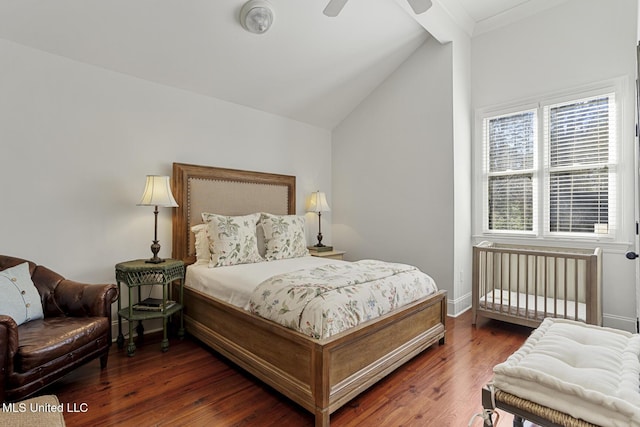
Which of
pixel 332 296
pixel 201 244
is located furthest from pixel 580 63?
pixel 201 244

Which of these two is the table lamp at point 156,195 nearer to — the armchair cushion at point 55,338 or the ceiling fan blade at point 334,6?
the armchair cushion at point 55,338

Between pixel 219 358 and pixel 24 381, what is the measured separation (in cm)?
120

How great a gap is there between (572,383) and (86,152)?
353 cm

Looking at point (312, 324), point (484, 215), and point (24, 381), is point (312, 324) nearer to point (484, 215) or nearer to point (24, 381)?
point (24, 381)

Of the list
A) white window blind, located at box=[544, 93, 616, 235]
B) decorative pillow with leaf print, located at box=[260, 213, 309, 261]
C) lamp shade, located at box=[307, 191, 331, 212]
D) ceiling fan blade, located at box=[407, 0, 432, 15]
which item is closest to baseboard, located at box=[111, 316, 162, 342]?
decorative pillow with leaf print, located at box=[260, 213, 309, 261]

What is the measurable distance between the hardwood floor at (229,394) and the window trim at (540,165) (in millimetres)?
1500

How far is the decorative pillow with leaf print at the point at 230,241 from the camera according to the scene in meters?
3.00

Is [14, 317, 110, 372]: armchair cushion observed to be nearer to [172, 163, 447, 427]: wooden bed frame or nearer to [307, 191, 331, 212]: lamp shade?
[172, 163, 447, 427]: wooden bed frame

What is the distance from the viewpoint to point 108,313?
7.63ft

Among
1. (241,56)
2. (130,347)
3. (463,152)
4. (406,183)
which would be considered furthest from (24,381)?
(463,152)

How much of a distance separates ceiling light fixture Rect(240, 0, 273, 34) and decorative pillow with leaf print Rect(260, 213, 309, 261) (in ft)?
6.08

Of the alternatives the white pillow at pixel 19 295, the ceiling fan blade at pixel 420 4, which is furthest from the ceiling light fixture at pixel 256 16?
the white pillow at pixel 19 295

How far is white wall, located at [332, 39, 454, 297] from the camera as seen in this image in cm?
364

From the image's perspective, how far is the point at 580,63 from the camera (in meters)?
3.24
